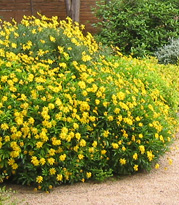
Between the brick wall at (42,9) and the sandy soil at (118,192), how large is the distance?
8.23m

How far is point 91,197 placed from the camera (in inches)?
159

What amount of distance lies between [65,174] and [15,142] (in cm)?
57

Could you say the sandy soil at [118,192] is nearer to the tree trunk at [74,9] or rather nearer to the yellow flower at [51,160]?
the yellow flower at [51,160]

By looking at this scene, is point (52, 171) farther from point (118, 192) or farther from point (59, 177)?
point (118, 192)

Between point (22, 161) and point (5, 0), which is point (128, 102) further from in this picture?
point (5, 0)

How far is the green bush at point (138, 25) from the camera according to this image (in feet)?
34.9

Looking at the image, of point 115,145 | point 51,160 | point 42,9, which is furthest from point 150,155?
point 42,9

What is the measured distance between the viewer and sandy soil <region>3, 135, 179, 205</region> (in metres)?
3.93

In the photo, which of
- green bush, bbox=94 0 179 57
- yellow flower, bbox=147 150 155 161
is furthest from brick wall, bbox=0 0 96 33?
yellow flower, bbox=147 150 155 161

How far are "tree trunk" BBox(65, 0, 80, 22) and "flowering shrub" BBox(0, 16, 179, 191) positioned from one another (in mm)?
6087

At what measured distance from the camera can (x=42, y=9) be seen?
13.6 meters

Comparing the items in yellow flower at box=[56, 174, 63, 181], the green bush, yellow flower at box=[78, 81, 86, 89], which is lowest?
yellow flower at box=[56, 174, 63, 181]

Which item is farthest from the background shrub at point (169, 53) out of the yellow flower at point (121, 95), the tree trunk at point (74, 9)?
the yellow flower at point (121, 95)

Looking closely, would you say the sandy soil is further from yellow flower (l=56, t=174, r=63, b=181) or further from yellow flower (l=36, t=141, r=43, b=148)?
yellow flower (l=36, t=141, r=43, b=148)
